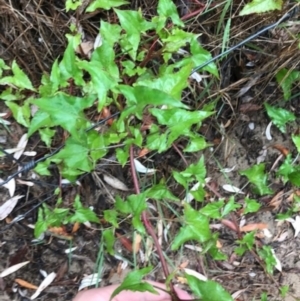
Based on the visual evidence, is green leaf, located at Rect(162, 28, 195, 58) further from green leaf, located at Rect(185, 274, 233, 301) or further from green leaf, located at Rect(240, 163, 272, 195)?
green leaf, located at Rect(185, 274, 233, 301)

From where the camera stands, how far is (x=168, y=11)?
1.47 metres

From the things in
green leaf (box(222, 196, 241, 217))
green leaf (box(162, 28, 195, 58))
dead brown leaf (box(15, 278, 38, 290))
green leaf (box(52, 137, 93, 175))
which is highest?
green leaf (box(162, 28, 195, 58))

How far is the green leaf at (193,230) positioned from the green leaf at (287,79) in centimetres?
54

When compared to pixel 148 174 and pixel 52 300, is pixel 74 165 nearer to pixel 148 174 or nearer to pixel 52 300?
pixel 148 174

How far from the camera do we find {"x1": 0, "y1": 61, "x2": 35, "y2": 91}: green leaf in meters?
1.55

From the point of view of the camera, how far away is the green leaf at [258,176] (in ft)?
5.59

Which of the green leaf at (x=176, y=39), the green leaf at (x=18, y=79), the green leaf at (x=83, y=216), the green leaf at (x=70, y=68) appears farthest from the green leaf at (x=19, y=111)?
Result: the green leaf at (x=176, y=39)

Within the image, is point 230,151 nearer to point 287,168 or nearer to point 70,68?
point 287,168

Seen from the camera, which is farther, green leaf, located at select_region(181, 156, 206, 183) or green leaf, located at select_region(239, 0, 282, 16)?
green leaf, located at select_region(181, 156, 206, 183)

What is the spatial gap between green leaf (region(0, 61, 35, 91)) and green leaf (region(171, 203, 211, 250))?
573 mm

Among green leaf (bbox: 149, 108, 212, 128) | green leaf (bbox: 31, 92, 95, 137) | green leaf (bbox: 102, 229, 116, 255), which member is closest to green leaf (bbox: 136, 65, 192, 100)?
green leaf (bbox: 149, 108, 212, 128)

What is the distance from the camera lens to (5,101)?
5.25 ft

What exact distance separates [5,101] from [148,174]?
46 centimetres

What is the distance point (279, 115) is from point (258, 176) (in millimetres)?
196
